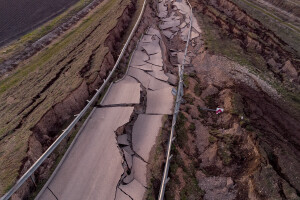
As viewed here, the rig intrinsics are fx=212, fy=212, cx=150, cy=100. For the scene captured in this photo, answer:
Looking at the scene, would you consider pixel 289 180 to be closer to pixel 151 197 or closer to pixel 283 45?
pixel 151 197

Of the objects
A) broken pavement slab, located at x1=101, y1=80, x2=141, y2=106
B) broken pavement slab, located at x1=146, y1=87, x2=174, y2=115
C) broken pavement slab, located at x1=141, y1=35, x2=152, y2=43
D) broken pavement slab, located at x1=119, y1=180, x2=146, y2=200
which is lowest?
broken pavement slab, located at x1=119, y1=180, x2=146, y2=200

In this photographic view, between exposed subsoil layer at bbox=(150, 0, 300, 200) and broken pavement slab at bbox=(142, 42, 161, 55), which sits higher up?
broken pavement slab at bbox=(142, 42, 161, 55)

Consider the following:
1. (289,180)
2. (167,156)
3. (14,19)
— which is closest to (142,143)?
(167,156)

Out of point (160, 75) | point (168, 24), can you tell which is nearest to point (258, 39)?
point (168, 24)

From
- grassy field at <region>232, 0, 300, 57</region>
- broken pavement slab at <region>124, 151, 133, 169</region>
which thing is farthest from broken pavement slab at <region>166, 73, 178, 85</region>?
grassy field at <region>232, 0, 300, 57</region>

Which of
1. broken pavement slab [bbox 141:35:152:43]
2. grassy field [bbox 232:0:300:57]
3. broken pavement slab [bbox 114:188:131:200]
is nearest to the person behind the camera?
broken pavement slab [bbox 114:188:131:200]

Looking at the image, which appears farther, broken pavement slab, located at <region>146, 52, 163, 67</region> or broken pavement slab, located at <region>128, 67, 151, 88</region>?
broken pavement slab, located at <region>146, 52, 163, 67</region>

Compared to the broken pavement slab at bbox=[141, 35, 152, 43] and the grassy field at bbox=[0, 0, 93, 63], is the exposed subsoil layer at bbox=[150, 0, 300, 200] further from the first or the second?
the grassy field at bbox=[0, 0, 93, 63]
